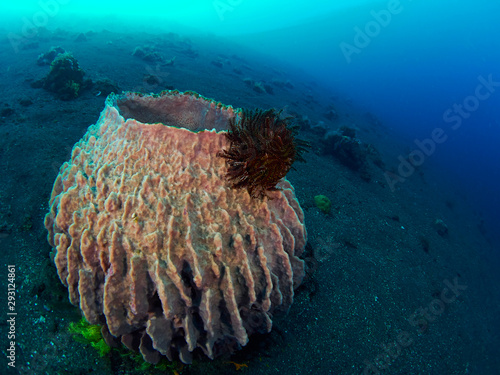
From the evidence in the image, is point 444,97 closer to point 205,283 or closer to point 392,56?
point 392,56

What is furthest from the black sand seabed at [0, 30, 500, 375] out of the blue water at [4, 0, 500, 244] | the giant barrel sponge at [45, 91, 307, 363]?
the blue water at [4, 0, 500, 244]

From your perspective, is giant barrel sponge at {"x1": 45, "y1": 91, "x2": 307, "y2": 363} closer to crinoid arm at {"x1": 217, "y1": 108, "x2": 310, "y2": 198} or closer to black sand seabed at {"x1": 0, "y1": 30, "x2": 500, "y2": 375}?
crinoid arm at {"x1": 217, "y1": 108, "x2": 310, "y2": 198}

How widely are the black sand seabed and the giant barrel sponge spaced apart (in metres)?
0.54

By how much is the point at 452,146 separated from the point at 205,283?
42.1 metres

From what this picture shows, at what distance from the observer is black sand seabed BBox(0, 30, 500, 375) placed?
9.82 feet

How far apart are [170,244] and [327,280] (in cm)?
333

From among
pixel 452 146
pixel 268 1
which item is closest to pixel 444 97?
pixel 452 146

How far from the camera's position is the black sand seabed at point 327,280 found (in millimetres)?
2992

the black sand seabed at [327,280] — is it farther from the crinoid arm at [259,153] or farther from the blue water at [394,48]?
the blue water at [394,48]

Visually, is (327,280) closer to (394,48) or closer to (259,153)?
(259,153)

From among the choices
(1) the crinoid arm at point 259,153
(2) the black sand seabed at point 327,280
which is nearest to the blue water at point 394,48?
(2) the black sand seabed at point 327,280

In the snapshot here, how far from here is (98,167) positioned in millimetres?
3146

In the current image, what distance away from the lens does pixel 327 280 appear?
4598 mm

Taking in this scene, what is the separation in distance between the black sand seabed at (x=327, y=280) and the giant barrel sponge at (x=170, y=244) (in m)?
0.54
